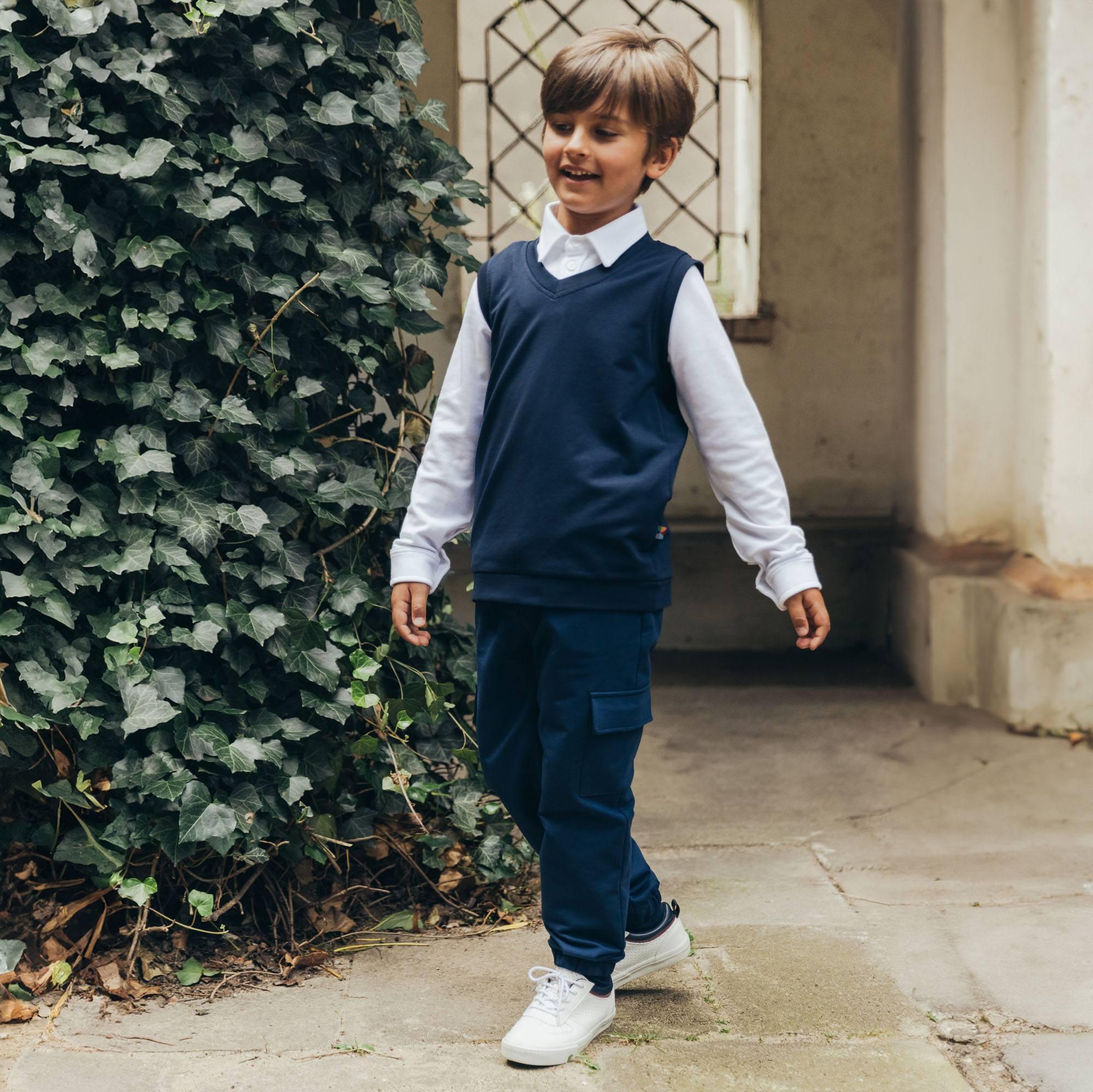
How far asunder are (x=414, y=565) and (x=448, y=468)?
17 centimetres

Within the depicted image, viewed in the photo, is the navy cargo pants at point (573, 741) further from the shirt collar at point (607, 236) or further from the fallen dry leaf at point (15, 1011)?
the fallen dry leaf at point (15, 1011)

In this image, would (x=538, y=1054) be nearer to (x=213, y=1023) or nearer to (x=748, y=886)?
(x=213, y=1023)

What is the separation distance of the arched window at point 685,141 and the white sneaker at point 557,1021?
3.97 meters

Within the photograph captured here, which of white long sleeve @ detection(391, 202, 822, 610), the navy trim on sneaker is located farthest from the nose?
the navy trim on sneaker

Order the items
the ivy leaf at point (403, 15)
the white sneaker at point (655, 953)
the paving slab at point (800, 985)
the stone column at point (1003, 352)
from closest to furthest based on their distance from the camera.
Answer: the paving slab at point (800, 985) < the white sneaker at point (655, 953) < the ivy leaf at point (403, 15) < the stone column at point (1003, 352)

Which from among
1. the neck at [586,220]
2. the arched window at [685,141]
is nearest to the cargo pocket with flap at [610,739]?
the neck at [586,220]

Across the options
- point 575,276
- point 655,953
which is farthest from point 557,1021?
point 575,276

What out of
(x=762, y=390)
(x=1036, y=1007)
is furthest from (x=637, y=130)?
(x=762, y=390)

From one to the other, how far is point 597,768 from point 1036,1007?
89 cm

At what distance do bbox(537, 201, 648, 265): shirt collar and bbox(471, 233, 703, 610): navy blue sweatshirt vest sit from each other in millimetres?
15

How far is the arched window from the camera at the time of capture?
5605mm

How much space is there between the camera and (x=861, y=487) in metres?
5.61

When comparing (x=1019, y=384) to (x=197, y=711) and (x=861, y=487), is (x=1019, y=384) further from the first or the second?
(x=197, y=711)

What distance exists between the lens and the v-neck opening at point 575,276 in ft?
6.65
